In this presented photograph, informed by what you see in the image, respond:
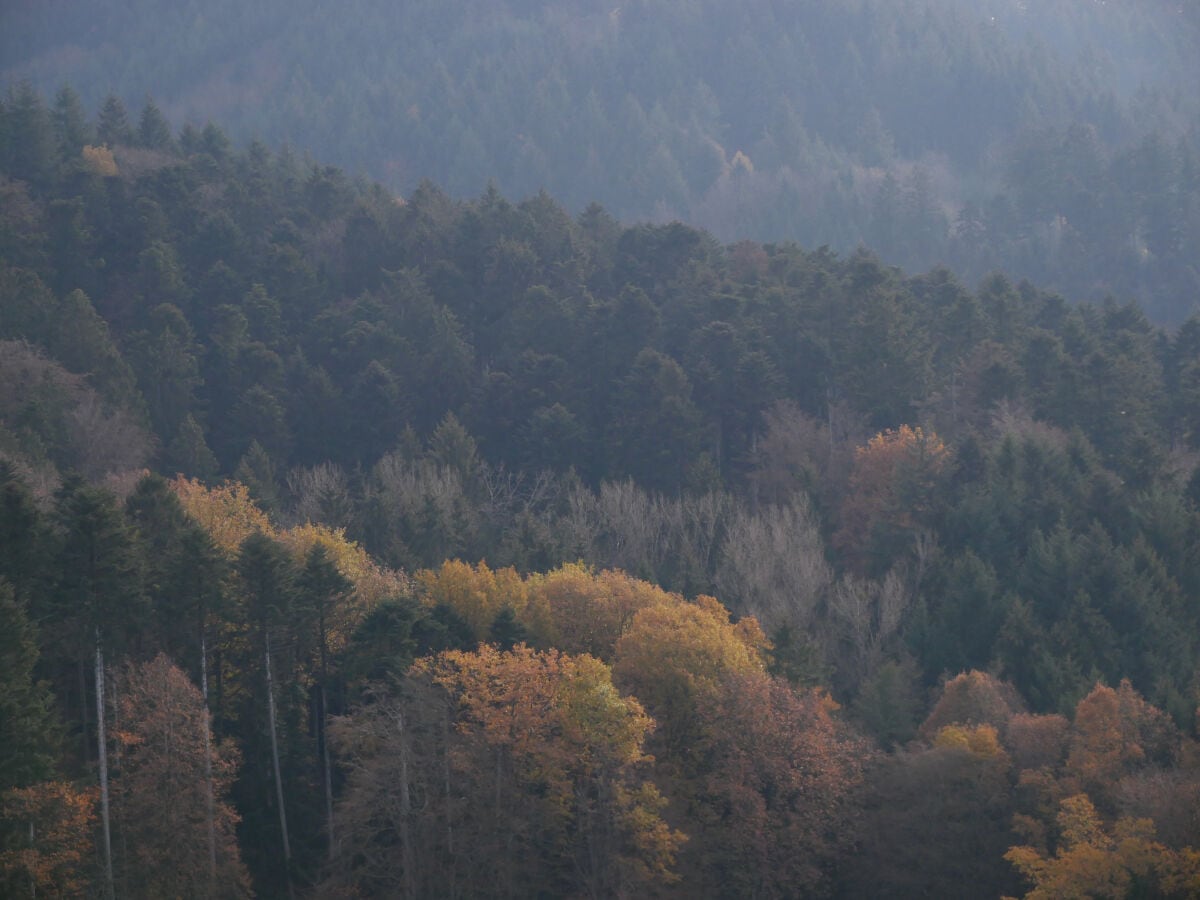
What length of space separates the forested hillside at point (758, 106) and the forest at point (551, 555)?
34694 mm

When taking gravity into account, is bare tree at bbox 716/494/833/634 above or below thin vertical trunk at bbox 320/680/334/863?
above

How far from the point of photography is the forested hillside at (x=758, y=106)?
371ft

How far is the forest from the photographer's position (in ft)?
120

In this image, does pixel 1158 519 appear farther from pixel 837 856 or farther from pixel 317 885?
pixel 317 885

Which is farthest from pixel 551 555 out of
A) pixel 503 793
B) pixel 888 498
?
pixel 503 793

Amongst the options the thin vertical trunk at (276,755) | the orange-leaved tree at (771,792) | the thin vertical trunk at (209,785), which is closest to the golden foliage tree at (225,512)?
the thin vertical trunk at (276,755)

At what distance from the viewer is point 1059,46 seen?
547 ft

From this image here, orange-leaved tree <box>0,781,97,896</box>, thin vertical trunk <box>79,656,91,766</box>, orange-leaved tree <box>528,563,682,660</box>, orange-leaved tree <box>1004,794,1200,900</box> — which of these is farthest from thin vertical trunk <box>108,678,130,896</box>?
orange-leaved tree <box>1004,794,1200,900</box>

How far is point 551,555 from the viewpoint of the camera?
179 ft

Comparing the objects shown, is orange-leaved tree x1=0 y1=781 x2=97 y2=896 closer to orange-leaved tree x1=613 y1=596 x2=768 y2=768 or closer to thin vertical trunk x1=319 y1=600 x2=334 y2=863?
thin vertical trunk x1=319 y1=600 x2=334 y2=863

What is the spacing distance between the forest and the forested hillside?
34694 mm

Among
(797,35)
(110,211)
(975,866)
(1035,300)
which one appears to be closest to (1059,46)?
(797,35)

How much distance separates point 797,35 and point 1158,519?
126862 mm

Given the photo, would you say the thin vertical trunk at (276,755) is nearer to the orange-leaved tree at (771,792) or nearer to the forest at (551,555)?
the forest at (551,555)
